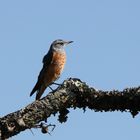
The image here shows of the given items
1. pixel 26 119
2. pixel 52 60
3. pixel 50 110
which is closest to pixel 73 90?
pixel 50 110

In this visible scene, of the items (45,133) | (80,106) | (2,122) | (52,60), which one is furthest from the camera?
(52,60)

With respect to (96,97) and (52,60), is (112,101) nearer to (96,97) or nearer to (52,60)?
(96,97)

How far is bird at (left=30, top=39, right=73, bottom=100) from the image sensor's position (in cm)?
986

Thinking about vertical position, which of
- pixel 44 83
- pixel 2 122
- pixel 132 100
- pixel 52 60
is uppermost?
pixel 52 60

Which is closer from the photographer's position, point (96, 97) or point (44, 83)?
point (96, 97)

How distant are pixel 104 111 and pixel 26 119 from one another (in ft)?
2.98

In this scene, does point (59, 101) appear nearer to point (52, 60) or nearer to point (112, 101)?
point (112, 101)

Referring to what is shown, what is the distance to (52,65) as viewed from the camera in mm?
10758

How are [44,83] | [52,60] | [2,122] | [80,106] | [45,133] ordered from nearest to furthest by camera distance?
[2,122]
[45,133]
[80,106]
[44,83]
[52,60]

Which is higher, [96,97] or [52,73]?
[52,73]

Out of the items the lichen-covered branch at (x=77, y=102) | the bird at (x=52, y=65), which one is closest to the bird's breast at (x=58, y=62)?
the bird at (x=52, y=65)

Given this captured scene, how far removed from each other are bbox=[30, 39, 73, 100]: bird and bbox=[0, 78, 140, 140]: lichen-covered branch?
424cm

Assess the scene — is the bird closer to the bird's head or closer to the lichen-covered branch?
the bird's head

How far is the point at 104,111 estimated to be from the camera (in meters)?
4.93
